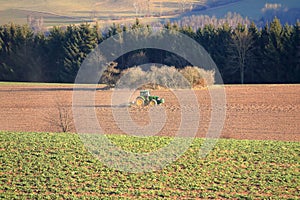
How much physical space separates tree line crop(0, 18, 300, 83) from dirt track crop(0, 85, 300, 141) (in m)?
8.50

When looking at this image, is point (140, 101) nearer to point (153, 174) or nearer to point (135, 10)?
point (153, 174)

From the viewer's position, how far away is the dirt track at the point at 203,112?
20.6 meters

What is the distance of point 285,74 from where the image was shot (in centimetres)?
4509

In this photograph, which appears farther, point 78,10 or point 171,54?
point 78,10

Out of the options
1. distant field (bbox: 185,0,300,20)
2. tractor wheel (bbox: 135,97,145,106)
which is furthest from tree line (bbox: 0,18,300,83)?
distant field (bbox: 185,0,300,20)

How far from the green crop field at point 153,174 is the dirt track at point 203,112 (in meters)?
4.07

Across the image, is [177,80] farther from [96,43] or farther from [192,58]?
[96,43]

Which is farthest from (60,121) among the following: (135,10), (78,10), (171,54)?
(135,10)

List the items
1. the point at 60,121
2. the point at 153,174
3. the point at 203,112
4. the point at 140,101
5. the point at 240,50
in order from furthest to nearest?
the point at 240,50
the point at 140,101
the point at 203,112
the point at 60,121
the point at 153,174

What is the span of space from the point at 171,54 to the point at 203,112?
2406 centimetres

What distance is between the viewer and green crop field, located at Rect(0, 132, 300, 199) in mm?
12094

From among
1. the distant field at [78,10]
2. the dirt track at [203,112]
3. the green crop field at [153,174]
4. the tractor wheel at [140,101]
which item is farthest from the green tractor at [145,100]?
the distant field at [78,10]

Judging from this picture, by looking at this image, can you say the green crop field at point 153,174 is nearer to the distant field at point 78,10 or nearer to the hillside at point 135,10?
the hillside at point 135,10

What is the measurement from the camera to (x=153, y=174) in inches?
527
